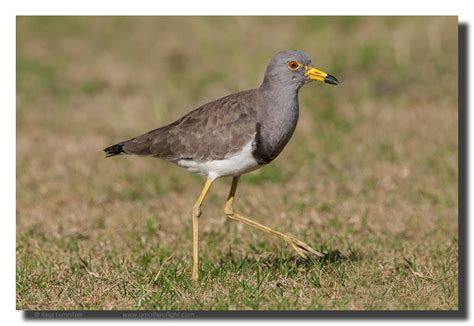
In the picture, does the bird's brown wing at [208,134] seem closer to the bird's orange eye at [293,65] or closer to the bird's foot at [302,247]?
the bird's orange eye at [293,65]

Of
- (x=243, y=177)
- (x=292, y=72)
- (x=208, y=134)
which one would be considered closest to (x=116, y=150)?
(x=208, y=134)

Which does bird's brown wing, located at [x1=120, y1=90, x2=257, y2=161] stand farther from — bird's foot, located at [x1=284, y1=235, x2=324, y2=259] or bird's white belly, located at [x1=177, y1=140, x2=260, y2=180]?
bird's foot, located at [x1=284, y1=235, x2=324, y2=259]

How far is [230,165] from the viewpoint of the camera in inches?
240

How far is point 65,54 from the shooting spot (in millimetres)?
14117

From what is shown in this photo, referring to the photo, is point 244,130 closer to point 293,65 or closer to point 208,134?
point 208,134

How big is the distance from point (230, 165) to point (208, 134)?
0.32m

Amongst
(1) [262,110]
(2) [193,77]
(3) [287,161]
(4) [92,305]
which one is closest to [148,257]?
(4) [92,305]

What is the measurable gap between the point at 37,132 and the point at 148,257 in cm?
487

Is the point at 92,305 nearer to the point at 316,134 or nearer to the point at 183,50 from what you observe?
the point at 316,134

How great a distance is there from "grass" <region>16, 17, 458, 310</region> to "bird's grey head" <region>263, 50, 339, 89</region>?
136 cm

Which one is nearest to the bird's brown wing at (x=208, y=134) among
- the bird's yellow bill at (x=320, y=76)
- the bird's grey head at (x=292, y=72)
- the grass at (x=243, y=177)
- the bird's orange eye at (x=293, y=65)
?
the bird's grey head at (x=292, y=72)

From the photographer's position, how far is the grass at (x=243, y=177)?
5.94 meters

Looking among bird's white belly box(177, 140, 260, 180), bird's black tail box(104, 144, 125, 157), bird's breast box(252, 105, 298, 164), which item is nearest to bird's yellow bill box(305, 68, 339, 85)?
bird's breast box(252, 105, 298, 164)

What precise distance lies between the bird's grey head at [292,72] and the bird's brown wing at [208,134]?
0.23 metres
